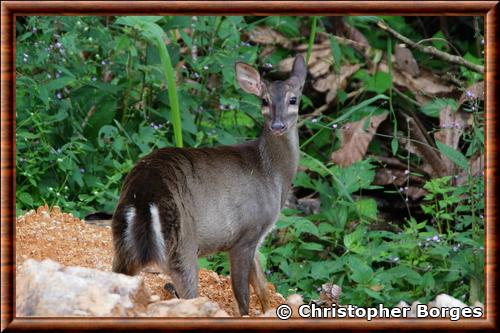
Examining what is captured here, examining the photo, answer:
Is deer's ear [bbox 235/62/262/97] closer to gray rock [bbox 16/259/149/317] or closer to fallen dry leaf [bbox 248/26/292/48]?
gray rock [bbox 16/259/149/317]

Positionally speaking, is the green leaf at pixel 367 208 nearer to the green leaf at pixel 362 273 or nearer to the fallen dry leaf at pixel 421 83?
the green leaf at pixel 362 273

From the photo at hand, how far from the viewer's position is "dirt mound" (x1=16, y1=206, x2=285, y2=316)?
247 inches

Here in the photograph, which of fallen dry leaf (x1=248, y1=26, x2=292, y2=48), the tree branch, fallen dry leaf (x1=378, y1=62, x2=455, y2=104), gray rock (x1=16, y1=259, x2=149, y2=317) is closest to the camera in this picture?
gray rock (x1=16, y1=259, x2=149, y2=317)

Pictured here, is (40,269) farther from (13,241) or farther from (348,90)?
(348,90)

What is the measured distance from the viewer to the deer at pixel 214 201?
→ 207 inches

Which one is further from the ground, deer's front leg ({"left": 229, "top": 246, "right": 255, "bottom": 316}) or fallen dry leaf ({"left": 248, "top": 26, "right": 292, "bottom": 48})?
fallen dry leaf ({"left": 248, "top": 26, "right": 292, "bottom": 48})

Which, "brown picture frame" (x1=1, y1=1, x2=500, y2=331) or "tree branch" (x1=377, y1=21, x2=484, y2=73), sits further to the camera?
"tree branch" (x1=377, y1=21, x2=484, y2=73)

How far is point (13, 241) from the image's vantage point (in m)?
4.82

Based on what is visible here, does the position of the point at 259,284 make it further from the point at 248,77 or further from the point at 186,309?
the point at 186,309

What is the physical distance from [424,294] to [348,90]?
3.36 m

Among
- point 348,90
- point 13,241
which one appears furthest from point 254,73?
point 348,90

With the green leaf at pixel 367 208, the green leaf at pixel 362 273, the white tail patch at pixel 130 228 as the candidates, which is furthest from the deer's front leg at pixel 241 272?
the green leaf at pixel 367 208

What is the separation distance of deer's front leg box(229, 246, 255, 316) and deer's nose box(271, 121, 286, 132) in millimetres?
791

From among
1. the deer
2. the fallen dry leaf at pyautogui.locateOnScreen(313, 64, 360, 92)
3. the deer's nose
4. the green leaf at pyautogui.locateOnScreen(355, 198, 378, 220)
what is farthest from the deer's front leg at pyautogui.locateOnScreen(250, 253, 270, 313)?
the fallen dry leaf at pyautogui.locateOnScreen(313, 64, 360, 92)
